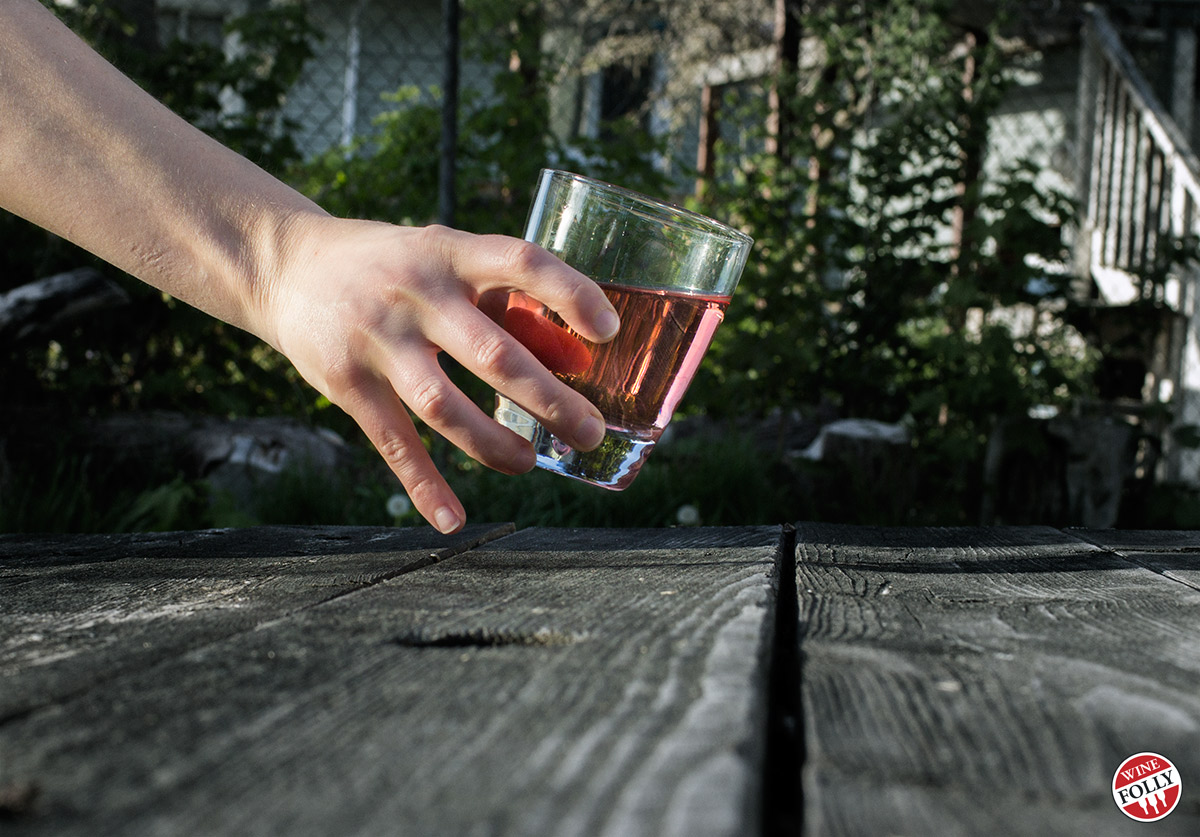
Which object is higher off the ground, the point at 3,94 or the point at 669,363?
the point at 3,94

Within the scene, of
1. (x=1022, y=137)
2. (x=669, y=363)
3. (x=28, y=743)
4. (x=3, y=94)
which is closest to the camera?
(x=28, y=743)

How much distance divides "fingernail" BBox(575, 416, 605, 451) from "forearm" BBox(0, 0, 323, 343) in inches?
14.7

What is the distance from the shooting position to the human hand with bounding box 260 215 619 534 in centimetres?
99

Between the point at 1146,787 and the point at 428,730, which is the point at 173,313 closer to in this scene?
the point at 428,730

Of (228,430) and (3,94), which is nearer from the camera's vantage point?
(3,94)

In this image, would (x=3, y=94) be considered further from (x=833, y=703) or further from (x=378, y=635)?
(x=833, y=703)

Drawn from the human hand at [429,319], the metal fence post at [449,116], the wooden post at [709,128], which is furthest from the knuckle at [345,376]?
the wooden post at [709,128]

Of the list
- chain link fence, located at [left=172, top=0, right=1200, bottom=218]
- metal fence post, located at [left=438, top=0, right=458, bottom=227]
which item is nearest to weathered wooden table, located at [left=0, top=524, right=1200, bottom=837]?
metal fence post, located at [left=438, top=0, right=458, bottom=227]

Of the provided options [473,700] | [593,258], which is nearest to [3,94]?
[593,258]

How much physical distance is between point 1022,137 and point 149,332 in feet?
24.0

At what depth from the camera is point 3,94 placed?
1.01m

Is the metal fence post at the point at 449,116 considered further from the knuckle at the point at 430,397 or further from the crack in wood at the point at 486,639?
the crack in wood at the point at 486,639

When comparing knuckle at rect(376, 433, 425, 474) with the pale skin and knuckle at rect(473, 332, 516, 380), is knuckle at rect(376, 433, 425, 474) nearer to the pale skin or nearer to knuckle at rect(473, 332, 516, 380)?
the pale skin

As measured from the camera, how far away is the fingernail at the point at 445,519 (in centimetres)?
110
